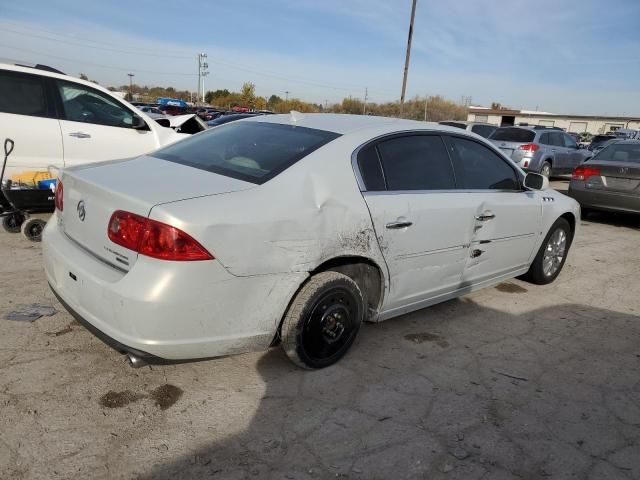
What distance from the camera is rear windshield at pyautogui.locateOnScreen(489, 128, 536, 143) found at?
12570 millimetres

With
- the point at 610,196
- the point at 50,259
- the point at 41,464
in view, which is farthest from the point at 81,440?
the point at 610,196

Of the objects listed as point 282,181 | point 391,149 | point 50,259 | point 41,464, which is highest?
point 391,149

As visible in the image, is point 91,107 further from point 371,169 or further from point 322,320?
point 322,320

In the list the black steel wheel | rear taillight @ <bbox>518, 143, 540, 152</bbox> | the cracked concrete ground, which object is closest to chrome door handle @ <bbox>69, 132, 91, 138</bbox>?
the black steel wheel

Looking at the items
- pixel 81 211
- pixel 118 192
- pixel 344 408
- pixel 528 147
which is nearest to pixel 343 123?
pixel 118 192

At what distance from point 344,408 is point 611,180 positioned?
7181 millimetres

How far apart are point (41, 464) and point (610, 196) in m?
8.42

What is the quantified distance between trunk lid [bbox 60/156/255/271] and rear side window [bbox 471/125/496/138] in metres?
11.8

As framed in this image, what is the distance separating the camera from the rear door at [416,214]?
10.1 feet

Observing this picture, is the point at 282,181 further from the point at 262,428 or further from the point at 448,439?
the point at 448,439

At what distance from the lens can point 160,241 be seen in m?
2.25

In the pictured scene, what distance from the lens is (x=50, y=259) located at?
2.86 metres

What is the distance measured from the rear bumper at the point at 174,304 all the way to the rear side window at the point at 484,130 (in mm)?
11957

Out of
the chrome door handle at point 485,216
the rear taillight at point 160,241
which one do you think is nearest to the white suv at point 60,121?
the rear taillight at point 160,241
